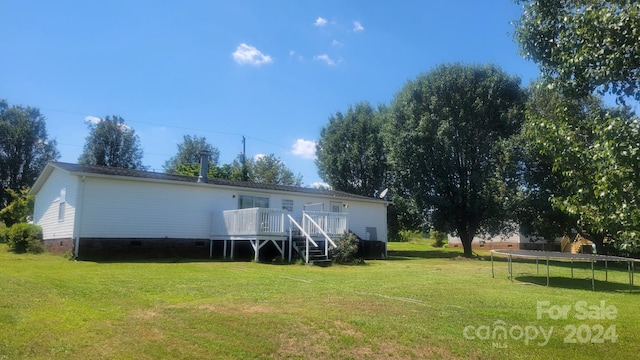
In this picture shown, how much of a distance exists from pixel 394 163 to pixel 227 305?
906 inches

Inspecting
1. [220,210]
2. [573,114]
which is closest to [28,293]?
[573,114]

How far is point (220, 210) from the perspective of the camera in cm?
2125

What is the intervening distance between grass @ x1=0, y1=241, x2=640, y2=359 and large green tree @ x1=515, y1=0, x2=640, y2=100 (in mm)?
3593

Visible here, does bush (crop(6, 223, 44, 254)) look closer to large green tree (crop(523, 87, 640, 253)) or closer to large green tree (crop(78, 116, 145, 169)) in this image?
large green tree (crop(523, 87, 640, 253))

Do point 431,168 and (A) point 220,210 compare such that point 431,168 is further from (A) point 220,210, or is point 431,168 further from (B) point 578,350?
(B) point 578,350

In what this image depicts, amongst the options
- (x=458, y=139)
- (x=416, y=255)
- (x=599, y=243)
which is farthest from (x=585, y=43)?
(x=599, y=243)

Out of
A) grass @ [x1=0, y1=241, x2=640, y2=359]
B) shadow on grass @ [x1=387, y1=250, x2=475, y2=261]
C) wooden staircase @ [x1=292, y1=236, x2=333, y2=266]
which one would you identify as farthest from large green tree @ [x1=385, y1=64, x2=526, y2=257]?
grass @ [x1=0, y1=241, x2=640, y2=359]

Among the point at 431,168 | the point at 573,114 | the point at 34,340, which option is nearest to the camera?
the point at 34,340

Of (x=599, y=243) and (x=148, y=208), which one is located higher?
(x=148, y=208)

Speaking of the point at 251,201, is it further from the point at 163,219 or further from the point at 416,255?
the point at 416,255

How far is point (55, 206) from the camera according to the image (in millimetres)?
20359

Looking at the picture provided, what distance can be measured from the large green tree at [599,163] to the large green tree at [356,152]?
106 feet

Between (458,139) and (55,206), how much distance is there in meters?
21.7

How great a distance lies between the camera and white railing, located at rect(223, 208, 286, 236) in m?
17.9
